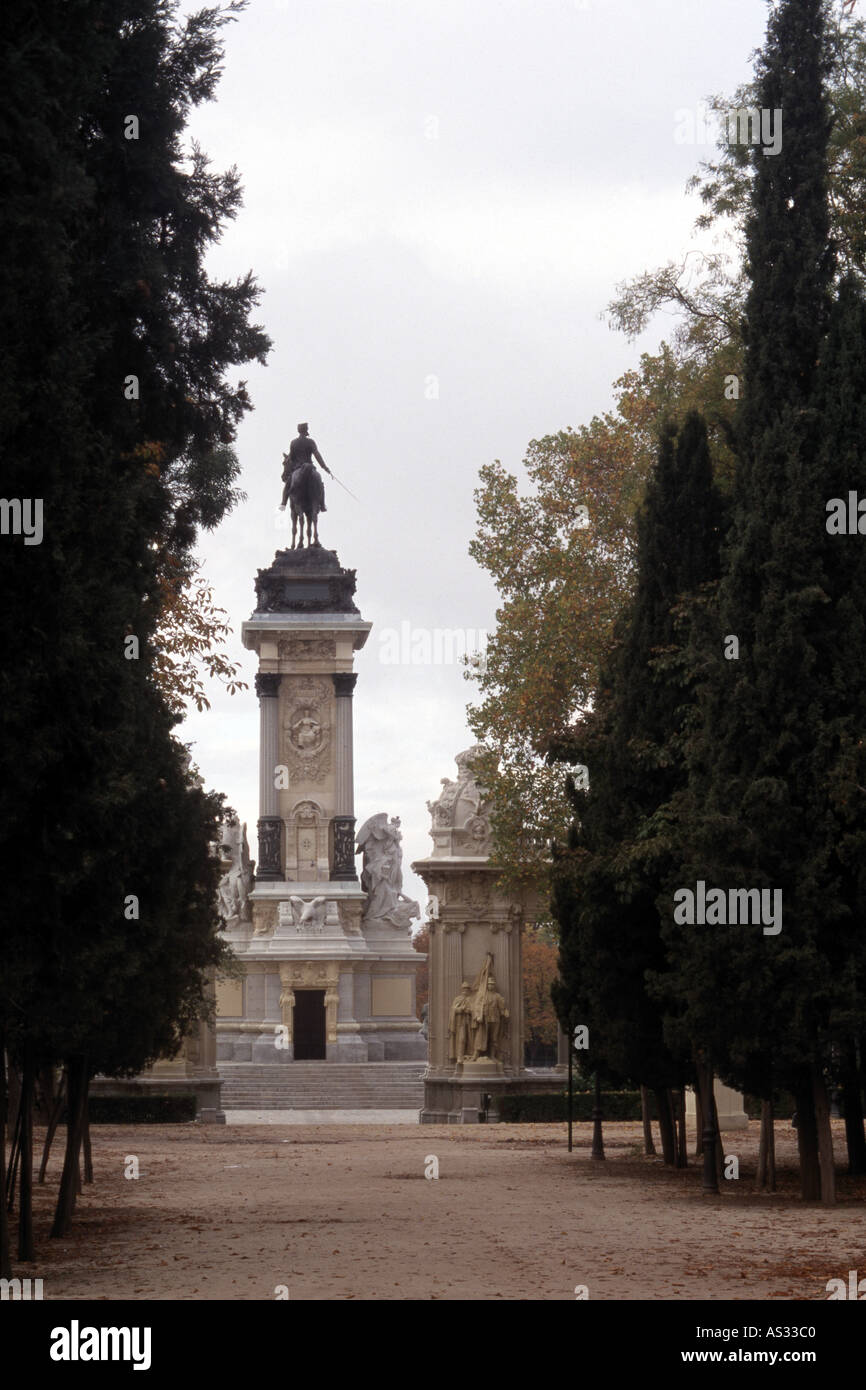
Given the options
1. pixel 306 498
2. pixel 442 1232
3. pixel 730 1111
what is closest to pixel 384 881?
pixel 306 498

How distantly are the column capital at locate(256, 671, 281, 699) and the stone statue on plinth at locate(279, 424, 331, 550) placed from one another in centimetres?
495

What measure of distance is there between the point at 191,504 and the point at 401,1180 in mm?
8821

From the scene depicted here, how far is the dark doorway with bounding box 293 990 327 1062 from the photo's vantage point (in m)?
58.7

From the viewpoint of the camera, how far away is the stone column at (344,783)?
61781mm

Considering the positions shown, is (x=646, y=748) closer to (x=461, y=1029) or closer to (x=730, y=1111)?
(x=730, y=1111)

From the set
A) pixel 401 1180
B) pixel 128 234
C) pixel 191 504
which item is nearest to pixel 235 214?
pixel 128 234

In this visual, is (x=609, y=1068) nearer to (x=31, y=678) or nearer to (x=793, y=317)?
(x=793, y=317)

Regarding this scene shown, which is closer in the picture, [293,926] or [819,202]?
[819,202]

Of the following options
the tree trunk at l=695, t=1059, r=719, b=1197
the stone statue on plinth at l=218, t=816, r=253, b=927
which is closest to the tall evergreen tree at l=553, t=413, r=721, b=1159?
the tree trunk at l=695, t=1059, r=719, b=1197

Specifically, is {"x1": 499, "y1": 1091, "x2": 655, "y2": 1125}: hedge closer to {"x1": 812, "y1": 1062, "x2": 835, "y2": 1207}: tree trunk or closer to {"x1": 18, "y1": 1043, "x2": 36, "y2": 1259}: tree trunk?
{"x1": 812, "y1": 1062, "x2": 835, "y2": 1207}: tree trunk

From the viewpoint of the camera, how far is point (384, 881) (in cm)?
6206

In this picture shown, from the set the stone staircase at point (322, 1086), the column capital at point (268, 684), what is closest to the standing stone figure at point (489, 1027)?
the stone staircase at point (322, 1086)

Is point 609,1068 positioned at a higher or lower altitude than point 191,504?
lower

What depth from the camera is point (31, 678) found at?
12.4 metres
